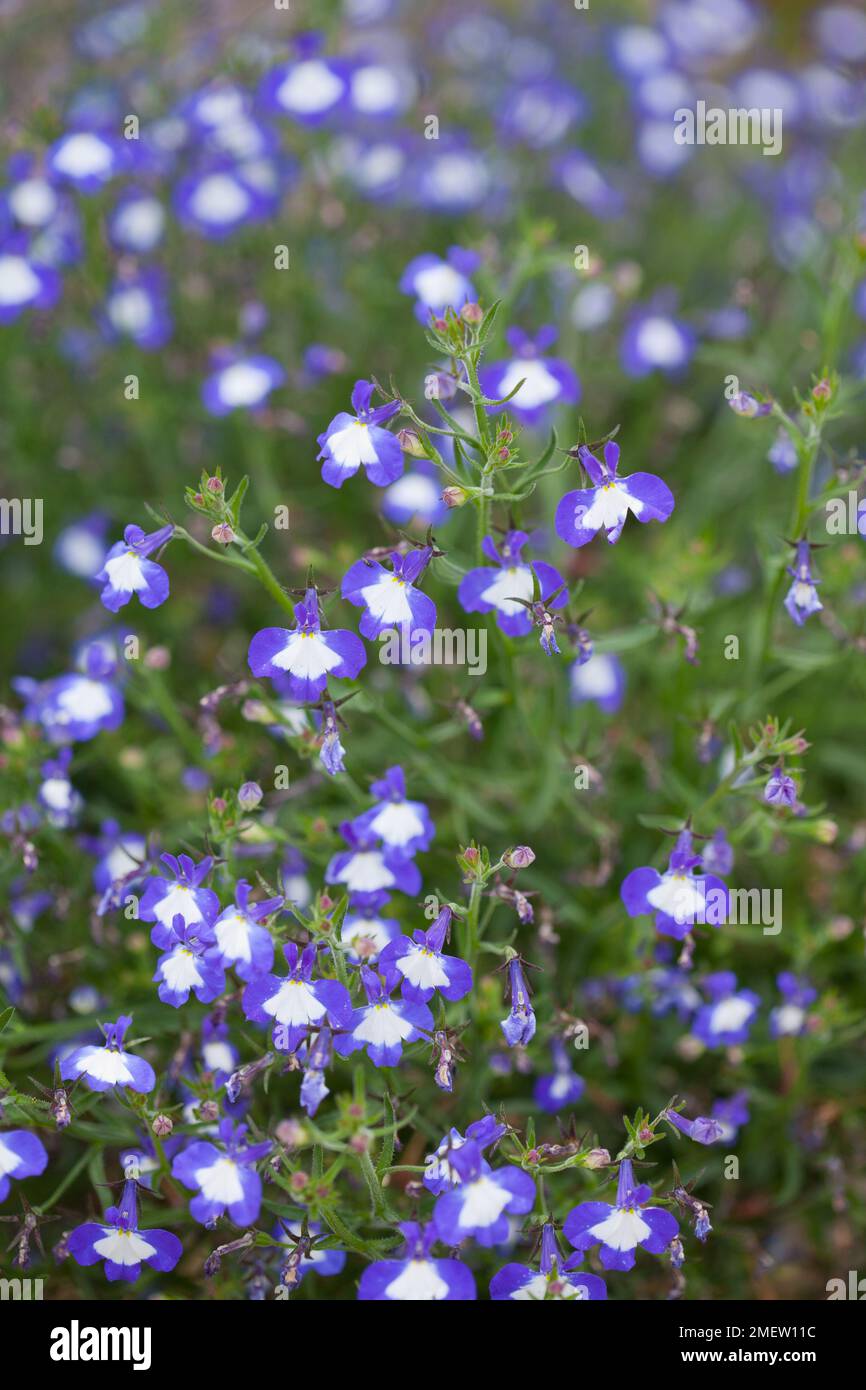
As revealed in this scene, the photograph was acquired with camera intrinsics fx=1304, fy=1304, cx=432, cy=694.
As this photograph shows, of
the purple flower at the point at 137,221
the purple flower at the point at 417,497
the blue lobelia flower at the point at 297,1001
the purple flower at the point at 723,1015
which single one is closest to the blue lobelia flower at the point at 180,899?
the blue lobelia flower at the point at 297,1001

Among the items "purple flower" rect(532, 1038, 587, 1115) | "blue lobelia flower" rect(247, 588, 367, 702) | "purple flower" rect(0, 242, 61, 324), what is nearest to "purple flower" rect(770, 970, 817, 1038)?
"purple flower" rect(532, 1038, 587, 1115)

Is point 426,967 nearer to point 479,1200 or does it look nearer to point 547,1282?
point 479,1200

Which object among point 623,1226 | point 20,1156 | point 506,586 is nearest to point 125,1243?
point 20,1156

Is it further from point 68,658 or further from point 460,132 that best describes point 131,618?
point 460,132

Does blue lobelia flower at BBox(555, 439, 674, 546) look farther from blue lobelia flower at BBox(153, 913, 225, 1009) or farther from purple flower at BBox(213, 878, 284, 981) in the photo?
blue lobelia flower at BBox(153, 913, 225, 1009)

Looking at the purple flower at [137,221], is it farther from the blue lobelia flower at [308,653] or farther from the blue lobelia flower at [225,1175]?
the blue lobelia flower at [225,1175]
